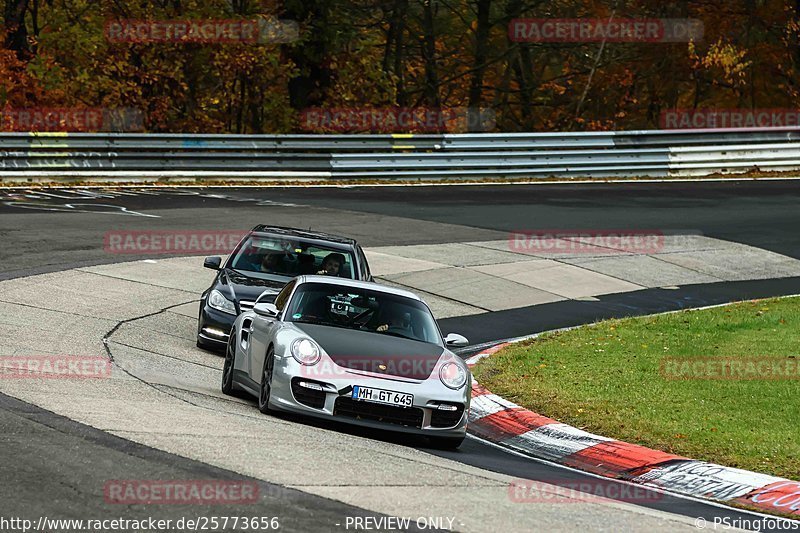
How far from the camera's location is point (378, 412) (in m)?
10.5

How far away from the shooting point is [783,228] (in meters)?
26.8

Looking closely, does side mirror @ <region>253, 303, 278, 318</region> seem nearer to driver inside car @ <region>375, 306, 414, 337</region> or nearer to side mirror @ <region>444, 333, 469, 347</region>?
driver inside car @ <region>375, 306, 414, 337</region>

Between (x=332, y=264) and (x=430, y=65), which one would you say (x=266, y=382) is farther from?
(x=430, y=65)

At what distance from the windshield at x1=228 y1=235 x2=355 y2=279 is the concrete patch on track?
4.01 feet

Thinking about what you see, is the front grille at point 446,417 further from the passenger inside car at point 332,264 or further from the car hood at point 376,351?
the passenger inside car at point 332,264

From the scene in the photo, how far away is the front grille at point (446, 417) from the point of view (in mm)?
10648

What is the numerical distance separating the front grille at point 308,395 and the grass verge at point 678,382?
8.37 feet

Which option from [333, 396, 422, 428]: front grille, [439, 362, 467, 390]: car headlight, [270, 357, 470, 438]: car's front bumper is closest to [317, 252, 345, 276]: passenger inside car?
[439, 362, 467, 390]: car headlight

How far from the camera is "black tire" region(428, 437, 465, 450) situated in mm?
10781

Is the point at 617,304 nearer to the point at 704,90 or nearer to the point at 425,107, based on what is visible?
the point at 425,107

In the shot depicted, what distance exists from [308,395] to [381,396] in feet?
1.96

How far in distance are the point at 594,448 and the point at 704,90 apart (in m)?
36.1

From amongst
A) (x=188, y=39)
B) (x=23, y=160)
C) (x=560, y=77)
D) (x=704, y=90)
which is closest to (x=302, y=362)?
(x=23, y=160)

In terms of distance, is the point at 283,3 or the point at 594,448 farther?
the point at 283,3
